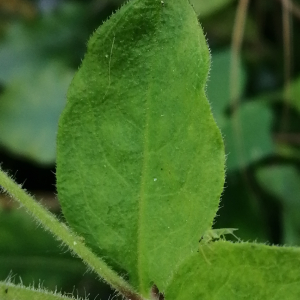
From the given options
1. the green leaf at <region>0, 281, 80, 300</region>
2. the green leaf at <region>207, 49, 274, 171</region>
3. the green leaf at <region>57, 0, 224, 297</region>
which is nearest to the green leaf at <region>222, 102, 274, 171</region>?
the green leaf at <region>207, 49, 274, 171</region>

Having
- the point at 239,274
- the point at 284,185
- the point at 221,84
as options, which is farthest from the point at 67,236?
the point at 221,84

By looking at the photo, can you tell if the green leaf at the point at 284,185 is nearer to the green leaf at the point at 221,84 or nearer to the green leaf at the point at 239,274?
the green leaf at the point at 221,84

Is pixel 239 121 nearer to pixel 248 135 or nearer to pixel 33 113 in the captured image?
pixel 248 135

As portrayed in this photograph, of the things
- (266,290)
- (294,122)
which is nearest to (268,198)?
(294,122)

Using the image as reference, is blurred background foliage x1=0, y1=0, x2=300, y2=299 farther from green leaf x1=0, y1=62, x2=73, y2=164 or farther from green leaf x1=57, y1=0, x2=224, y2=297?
green leaf x1=57, y1=0, x2=224, y2=297

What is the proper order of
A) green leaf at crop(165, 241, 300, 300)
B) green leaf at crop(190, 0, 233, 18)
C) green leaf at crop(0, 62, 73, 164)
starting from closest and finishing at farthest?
1. green leaf at crop(165, 241, 300, 300)
2. green leaf at crop(0, 62, 73, 164)
3. green leaf at crop(190, 0, 233, 18)

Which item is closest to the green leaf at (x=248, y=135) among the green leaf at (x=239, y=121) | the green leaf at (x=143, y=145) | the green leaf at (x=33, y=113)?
the green leaf at (x=239, y=121)
